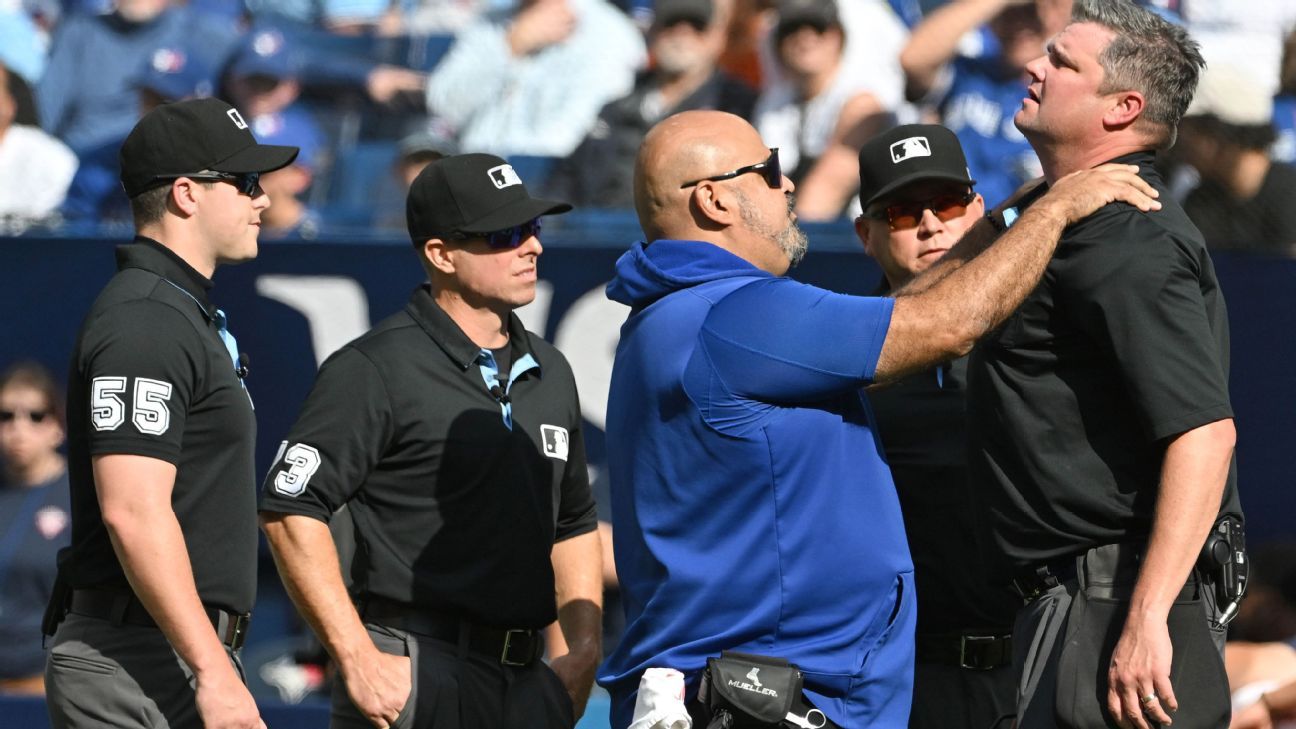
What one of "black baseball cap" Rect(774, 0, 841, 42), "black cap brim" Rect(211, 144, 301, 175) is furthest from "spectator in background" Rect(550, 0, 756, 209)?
"black cap brim" Rect(211, 144, 301, 175)

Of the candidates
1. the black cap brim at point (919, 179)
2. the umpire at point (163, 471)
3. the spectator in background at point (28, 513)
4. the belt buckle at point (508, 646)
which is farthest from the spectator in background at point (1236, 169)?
the spectator in background at point (28, 513)

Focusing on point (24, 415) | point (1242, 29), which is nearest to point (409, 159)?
point (24, 415)

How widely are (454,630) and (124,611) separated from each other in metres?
0.77

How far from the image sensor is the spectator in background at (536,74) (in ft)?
24.3

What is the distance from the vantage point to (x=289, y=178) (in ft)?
23.7

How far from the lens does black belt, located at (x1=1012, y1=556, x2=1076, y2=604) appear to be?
124 inches

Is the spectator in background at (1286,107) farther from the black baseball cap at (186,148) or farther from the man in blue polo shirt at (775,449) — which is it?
the black baseball cap at (186,148)

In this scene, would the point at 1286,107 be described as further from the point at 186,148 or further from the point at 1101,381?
the point at 186,148

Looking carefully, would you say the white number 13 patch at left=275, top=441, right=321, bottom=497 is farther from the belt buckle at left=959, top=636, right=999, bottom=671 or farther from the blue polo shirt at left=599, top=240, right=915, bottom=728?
the belt buckle at left=959, top=636, right=999, bottom=671

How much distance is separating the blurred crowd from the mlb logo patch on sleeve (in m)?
2.44

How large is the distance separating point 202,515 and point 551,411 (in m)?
0.93

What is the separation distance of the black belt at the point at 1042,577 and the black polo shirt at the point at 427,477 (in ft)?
4.24

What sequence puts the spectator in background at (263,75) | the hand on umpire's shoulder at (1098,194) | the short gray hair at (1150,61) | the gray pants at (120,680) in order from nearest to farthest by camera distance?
the hand on umpire's shoulder at (1098,194), the short gray hair at (1150,61), the gray pants at (120,680), the spectator in background at (263,75)

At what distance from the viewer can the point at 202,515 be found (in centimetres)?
377
